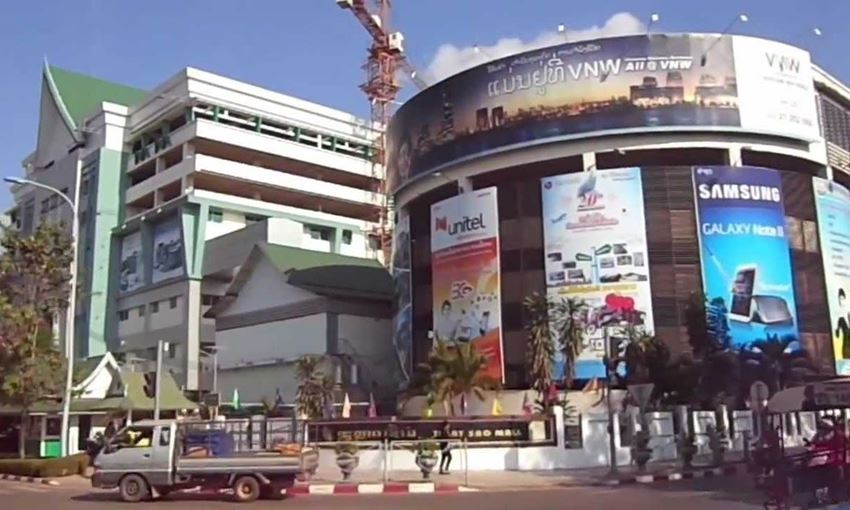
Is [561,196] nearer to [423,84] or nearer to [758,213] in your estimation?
[758,213]

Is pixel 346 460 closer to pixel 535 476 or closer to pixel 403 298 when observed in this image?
pixel 535 476

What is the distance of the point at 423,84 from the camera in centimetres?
8256

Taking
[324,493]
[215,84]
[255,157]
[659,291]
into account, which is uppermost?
[215,84]

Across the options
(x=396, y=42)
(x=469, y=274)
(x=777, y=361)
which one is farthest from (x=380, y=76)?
(x=777, y=361)

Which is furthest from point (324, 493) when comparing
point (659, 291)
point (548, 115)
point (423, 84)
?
point (423, 84)

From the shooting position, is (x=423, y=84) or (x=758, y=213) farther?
(x=423, y=84)

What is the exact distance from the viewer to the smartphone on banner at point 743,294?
44406 mm

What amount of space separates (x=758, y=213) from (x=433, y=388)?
1940 centimetres

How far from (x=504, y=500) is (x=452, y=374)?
22679mm

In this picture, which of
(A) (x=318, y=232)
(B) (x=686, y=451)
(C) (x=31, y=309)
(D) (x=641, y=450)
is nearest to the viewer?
(D) (x=641, y=450)

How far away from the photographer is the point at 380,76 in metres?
79.9

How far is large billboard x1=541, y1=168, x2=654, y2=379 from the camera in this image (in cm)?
4441

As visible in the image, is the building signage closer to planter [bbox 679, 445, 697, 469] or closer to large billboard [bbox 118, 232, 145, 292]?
planter [bbox 679, 445, 697, 469]

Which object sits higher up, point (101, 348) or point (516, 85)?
point (516, 85)
